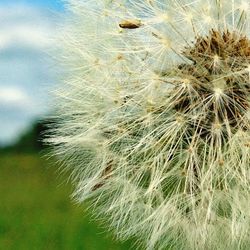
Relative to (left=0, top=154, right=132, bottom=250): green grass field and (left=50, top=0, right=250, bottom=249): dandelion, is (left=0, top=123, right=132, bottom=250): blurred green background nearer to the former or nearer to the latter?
(left=0, top=154, right=132, bottom=250): green grass field

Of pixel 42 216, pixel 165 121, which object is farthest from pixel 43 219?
pixel 165 121

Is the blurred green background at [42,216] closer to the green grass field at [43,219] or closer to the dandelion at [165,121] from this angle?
the green grass field at [43,219]

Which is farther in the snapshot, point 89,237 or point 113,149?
point 89,237

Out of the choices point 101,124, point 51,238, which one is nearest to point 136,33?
point 101,124

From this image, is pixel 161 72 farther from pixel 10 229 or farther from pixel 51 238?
pixel 10 229

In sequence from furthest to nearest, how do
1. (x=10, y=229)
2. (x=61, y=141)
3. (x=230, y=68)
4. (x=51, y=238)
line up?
(x=10, y=229)
(x=51, y=238)
(x=61, y=141)
(x=230, y=68)
